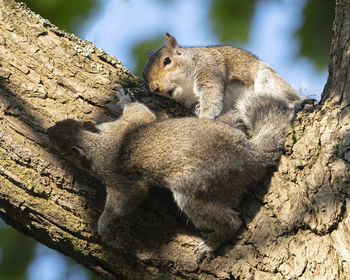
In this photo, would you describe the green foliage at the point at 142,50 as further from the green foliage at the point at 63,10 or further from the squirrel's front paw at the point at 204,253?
the squirrel's front paw at the point at 204,253

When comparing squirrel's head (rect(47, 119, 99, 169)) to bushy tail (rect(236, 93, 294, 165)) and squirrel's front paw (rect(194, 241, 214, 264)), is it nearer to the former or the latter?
squirrel's front paw (rect(194, 241, 214, 264))

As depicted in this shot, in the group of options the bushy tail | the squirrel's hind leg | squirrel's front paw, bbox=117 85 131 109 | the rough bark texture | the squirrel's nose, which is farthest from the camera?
the squirrel's nose

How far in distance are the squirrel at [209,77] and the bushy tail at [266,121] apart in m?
0.43

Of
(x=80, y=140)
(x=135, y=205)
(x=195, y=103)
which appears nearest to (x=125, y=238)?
(x=135, y=205)

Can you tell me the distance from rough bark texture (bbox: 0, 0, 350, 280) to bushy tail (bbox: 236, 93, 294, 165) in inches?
2.6

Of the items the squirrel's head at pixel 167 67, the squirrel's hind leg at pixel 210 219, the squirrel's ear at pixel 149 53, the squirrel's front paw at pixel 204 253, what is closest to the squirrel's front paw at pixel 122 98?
the squirrel's head at pixel 167 67

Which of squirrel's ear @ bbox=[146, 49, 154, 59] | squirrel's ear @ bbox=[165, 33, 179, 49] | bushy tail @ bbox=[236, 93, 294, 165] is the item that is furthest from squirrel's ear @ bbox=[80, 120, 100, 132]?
squirrel's ear @ bbox=[165, 33, 179, 49]

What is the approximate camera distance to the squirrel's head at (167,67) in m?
3.85

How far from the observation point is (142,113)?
3371 mm

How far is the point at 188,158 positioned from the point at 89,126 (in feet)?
2.53

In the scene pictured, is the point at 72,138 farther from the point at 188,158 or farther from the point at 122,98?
the point at 188,158

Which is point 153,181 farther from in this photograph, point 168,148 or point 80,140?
point 80,140

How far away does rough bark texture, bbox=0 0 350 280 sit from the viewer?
8.60ft

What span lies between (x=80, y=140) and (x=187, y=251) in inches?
40.2
